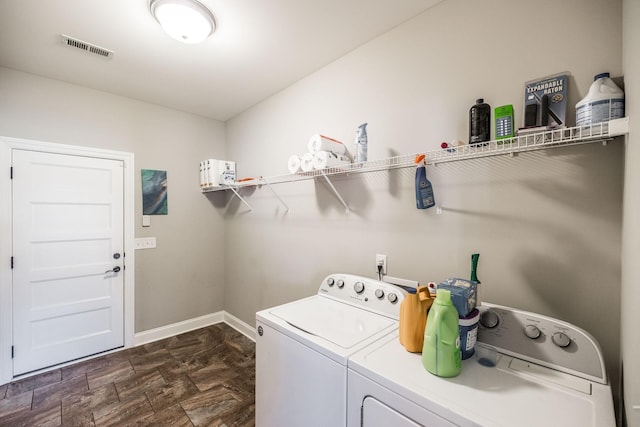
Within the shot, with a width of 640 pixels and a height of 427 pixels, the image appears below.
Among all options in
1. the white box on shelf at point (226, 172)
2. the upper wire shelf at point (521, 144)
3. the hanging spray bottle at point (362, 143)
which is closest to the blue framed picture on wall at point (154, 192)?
the white box on shelf at point (226, 172)

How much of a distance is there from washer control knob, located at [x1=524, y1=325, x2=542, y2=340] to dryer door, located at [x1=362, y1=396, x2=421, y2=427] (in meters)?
0.56

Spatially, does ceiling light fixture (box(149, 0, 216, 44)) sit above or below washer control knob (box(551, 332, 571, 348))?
above

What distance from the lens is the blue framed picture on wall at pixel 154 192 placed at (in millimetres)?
2971

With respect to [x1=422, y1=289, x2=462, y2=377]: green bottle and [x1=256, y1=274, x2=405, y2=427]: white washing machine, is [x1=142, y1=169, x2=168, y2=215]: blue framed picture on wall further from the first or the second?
[x1=422, y1=289, x2=462, y2=377]: green bottle

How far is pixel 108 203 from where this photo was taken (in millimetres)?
2768

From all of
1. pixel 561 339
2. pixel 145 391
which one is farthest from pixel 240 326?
pixel 561 339

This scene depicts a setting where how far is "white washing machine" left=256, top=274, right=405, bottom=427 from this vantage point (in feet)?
3.69

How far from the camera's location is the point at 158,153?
10.1ft

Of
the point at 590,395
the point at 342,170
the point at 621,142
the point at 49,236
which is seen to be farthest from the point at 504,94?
the point at 49,236

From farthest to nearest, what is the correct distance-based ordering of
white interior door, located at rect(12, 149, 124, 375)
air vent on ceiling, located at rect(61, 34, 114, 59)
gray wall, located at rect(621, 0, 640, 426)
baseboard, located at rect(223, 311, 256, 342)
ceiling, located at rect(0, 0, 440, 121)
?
1. baseboard, located at rect(223, 311, 256, 342)
2. white interior door, located at rect(12, 149, 124, 375)
3. air vent on ceiling, located at rect(61, 34, 114, 59)
4. ceiling, located at rect(0, 0, 440, 121)
5. gray wall, located at rect(621, 0, 640, 426)

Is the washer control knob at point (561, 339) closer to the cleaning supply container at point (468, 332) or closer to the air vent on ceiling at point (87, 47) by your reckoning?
the cleaning supply container at point (468, 332)

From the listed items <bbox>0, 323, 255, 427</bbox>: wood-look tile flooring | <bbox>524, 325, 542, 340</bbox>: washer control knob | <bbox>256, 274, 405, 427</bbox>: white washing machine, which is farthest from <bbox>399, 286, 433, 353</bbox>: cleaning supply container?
<bbox>0, 323, 255, 427</bbox>: wood-look tile flooring

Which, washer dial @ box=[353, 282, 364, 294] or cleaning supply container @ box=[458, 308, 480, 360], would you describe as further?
washer dial @ box=[353, 282, 364, 294]

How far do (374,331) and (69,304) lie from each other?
2882mm
